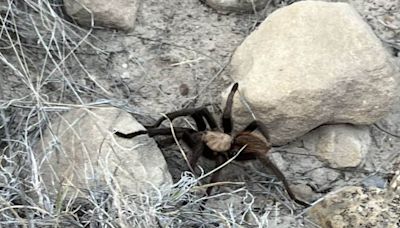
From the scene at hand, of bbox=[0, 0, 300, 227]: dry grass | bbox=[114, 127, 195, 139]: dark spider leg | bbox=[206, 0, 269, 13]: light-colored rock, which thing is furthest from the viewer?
bbox=[206, 0, 269, 13]: light-colored rock

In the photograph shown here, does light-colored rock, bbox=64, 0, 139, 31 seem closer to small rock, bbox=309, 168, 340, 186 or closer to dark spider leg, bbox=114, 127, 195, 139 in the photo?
dark spider leg, bbox=114, 127, 195, 139

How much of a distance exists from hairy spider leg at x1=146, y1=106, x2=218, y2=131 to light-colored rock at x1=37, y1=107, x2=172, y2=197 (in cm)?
6

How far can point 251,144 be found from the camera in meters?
1.99

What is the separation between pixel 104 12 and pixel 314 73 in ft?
1.59

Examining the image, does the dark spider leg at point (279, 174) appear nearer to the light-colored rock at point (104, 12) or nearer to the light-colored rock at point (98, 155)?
the light-colored rock at point (98, 155)

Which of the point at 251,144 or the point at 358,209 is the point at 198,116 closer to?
the point at 251,144

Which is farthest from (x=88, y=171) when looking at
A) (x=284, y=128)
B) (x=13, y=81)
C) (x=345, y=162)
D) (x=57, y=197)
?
(x=345, y=162)

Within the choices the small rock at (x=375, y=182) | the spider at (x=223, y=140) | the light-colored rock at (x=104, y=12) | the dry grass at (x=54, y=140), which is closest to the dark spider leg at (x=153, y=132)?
the spider at (x=223, y=140)

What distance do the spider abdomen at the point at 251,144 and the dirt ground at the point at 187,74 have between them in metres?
0.07

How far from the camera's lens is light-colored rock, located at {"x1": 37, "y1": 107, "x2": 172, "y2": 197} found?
192cm

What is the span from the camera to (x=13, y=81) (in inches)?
81.7

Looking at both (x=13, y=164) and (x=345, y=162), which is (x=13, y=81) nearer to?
(x=13, y=164)

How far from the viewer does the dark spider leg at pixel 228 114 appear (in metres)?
2.01

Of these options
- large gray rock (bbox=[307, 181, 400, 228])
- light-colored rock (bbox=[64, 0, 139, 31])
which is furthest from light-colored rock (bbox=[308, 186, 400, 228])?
light-colored rock (bbox=[64, 0, 139, 31])
